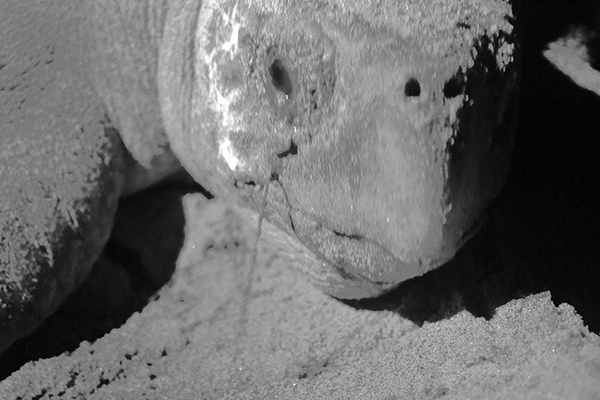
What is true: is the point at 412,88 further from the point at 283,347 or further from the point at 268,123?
the point at 283,347

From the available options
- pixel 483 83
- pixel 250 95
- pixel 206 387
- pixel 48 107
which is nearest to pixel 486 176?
pixel 483 83

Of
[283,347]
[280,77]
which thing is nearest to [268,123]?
[280,77]

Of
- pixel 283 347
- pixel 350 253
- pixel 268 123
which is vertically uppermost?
pixel 268 123

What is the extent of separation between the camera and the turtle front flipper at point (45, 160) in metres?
0.66

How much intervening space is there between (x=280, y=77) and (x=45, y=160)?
0.30m

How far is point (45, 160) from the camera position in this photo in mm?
675

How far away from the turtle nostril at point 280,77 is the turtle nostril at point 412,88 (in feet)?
0.35

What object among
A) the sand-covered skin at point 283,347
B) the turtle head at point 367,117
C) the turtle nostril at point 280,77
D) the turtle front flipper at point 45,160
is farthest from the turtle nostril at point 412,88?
the turtle front flipper at point 45,160

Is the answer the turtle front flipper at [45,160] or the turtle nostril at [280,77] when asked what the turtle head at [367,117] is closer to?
the turtle nostril at [280,77]

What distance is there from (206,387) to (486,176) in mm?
345

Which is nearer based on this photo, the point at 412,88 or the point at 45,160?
the point at 412,88

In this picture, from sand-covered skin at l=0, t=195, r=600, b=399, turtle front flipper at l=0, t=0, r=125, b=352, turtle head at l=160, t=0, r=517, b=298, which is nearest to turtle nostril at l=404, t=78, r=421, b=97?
turtle head at l=160, t=0, r=517, b=298

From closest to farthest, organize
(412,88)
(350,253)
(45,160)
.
Result: (412,88) < (350,253) < (45,160)

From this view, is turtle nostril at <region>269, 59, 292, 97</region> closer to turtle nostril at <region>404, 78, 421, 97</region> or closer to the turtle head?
the turtle head
